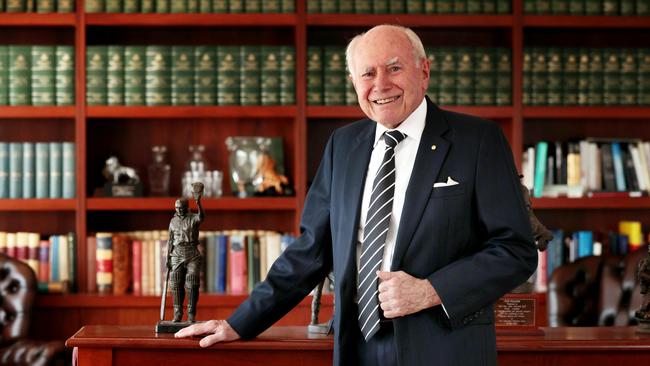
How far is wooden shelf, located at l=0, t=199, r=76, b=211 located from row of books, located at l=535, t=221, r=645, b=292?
2.34 metres

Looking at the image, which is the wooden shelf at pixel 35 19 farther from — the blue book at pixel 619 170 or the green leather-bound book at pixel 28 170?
the blue book at pixel 619 170

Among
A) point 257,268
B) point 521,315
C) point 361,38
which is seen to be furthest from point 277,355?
point 257,268

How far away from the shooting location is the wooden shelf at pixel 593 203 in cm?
485

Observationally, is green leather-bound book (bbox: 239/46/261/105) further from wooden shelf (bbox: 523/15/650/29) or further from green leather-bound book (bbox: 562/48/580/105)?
green leather-bound book (bbox: 562/48/580/105)

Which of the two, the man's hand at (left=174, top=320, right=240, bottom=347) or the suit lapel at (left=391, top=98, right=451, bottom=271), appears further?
the man's hand at (left=174, top=320, right=240, bottom=347)

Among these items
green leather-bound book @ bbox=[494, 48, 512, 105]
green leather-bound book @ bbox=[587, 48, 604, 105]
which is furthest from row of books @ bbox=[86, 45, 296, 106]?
green leather-bound book @ bbox=[587, 48, 604, 105]

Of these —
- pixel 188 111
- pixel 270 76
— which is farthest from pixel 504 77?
pixel 188 111

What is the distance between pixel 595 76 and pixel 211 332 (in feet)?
9.82

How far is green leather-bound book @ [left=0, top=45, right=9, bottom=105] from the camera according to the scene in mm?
4777

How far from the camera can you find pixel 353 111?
4828 mm

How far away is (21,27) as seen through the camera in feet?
16.5

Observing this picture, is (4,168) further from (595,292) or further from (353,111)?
(595,292)

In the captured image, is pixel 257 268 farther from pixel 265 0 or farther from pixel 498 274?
pixel 498 274

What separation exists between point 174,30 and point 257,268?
1.31m
